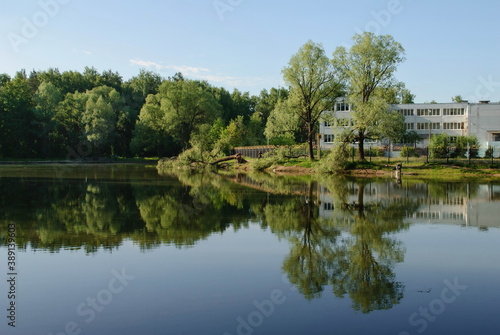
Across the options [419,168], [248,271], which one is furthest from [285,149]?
[248,271]

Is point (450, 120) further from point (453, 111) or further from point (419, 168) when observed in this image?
point (419, 168)

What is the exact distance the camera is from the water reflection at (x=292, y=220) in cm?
1120

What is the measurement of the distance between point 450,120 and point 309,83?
135 ft

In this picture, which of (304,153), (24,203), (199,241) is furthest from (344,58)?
(199,241)

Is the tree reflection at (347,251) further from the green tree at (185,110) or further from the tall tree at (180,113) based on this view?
the tall tree at (180,113)

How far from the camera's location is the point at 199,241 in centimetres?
1488

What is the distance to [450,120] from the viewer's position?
85625mm

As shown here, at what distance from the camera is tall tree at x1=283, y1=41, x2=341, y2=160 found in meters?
56.0

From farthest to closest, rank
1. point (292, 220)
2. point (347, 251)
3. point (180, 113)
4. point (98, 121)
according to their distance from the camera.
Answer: point (98, 121) → point (180, 113) → point (292, 220) → point (347, 251)

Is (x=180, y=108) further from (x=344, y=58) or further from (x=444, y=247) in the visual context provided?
(x=444, y=247)

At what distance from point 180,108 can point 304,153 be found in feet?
117

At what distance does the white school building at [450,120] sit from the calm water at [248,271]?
6480 centimetres

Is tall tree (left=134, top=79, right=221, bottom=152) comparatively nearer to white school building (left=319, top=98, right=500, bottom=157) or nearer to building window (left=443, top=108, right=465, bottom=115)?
white school building (left=319, top=98, right=500, bottom=157)

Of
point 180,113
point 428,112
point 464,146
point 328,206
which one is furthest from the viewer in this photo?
point 180,113
